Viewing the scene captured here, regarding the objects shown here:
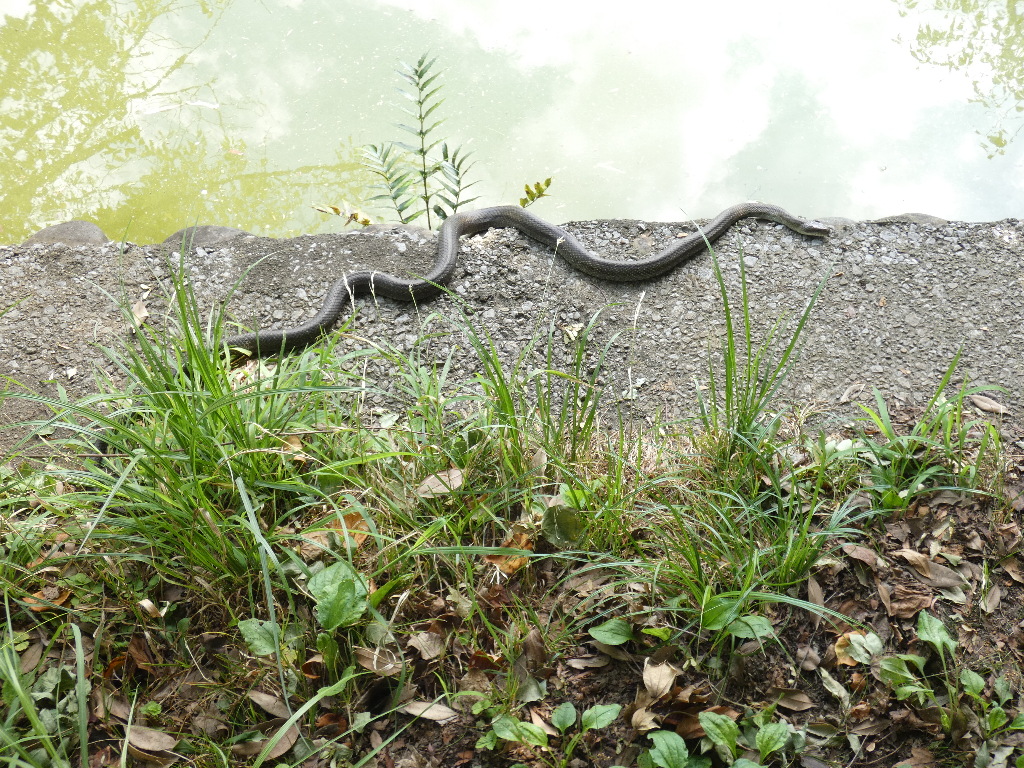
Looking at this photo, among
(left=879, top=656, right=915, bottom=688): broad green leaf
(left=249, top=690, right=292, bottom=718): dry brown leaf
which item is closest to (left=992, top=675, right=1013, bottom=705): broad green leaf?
(left=879, top=656, right=915, bottom=688): broad green leaf

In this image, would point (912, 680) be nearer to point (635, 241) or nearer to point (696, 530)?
point (696, 530)

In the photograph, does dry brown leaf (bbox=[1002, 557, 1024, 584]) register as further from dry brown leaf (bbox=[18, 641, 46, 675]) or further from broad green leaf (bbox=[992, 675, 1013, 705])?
dry brown leaf (bbox=[18, 641, 46, 675])

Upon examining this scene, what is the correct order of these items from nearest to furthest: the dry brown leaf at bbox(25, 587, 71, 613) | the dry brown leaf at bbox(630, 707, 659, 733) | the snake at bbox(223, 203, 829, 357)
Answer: the dry brown leaf at bbox(630, 707, 659, 733), the dry brown leaf at bbox(25, 587, 71, 613), the snake at bbox(223, 203, 829, 357)

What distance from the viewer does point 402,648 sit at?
74.9 inches

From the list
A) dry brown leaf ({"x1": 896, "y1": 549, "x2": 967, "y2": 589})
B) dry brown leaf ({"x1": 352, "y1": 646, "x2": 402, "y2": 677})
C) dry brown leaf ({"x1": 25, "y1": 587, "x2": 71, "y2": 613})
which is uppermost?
dry brown leaf ({"x1": 896, "y1": 549, "x2": 967, "y2": 589})

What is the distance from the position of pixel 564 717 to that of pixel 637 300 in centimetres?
241

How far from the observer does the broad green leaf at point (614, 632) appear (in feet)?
6.05

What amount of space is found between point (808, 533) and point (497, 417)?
1.01 m

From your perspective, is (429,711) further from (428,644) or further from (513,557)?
(513,557)

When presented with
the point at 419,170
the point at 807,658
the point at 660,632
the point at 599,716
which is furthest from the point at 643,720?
the point at 419,170

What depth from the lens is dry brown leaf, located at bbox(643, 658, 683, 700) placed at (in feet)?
5.78

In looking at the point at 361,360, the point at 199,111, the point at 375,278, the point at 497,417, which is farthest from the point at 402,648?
the point at 199,111

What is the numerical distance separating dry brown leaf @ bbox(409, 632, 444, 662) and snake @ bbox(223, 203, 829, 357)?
1.83 meters

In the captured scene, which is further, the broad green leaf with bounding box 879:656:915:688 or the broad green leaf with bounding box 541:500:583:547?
the broad green leaf with bounding box 541:500:583:547
